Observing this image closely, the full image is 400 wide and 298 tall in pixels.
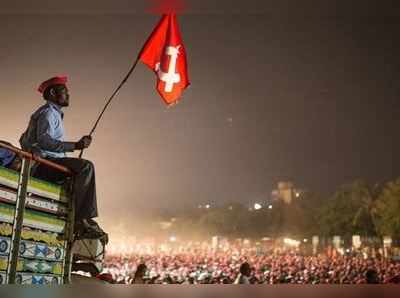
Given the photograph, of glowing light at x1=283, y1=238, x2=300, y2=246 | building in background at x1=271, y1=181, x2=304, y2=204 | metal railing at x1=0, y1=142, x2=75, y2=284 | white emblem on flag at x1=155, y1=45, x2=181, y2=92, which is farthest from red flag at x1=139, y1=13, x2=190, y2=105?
building in background at x1=271, y1=181, x2=304, y2=204

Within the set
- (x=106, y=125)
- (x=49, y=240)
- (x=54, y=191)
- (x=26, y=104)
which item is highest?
(x=106, y=125)

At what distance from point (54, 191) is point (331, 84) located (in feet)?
125

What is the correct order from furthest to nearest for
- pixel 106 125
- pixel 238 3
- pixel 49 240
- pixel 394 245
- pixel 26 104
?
pixel 106 125 → pixel 394 245 → pixel 26 104 → pixel 238 3 → pixel 49 240

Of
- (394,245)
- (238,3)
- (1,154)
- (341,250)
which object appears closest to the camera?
(1,154)

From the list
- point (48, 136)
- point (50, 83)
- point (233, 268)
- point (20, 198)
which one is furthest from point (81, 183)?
point (233, 268)

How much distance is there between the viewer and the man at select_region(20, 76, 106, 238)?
2.93m

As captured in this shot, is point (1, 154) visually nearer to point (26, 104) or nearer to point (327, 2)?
point (327, 2)

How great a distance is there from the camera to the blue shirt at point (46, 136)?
9.59 feet

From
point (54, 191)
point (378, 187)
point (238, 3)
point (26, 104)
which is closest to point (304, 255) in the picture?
point (378, 187)

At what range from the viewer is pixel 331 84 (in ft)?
127

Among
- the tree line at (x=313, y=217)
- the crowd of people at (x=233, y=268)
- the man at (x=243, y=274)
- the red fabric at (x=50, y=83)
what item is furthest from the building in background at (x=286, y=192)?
the red fabric at (x=50, y=83)

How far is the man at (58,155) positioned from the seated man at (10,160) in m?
0.31

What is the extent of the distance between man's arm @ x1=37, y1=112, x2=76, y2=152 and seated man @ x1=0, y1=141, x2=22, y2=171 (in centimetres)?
36

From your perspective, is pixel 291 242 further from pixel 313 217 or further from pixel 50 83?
pixel 50 83
